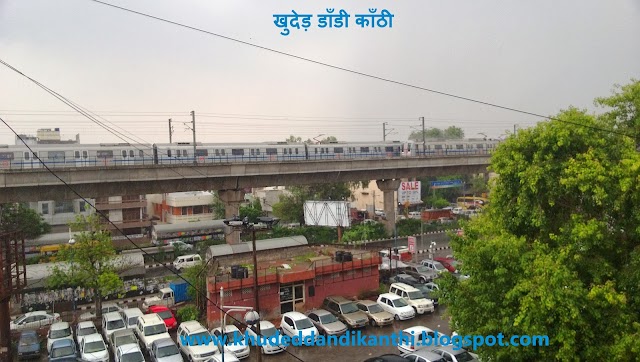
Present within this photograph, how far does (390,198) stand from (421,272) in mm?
13927

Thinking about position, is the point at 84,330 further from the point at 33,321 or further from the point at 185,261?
the point at 185,261

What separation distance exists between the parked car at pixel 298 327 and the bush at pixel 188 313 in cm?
333

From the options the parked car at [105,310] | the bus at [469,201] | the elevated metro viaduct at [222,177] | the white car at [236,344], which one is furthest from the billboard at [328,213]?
the bus at [469,201]

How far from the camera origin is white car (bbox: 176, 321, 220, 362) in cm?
1225

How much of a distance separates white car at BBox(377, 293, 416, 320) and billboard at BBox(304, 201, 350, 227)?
36.6ft

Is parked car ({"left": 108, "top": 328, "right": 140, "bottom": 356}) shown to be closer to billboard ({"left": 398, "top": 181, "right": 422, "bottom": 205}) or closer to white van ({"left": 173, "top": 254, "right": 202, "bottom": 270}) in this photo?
white van ({"left": 173, "top": 254, "right": 202, "bottom": 270})

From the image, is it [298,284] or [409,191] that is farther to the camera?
[409,191]

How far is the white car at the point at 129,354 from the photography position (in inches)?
466

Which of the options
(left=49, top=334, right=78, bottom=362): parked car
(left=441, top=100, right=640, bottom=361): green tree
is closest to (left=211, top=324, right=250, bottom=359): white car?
(left=49, top=334, right=78, bottom=362): parked car

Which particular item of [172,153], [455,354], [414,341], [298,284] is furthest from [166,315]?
[172,153]

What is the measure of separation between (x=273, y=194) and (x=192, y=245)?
14547mm

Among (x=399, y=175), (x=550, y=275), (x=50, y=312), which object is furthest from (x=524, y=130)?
(x=399, y=175)

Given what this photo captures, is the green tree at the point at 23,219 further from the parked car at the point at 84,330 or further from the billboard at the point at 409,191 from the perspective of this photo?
the billboard at the point at 409,191

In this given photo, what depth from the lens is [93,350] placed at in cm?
1267
